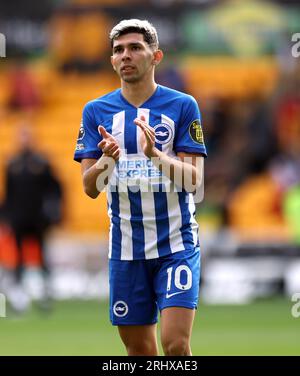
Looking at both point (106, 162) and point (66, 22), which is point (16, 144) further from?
point (106, 162)

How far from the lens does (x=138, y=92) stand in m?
6.86

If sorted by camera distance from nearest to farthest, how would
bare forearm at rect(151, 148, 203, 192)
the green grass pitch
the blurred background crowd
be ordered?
bare forearm at rect(151, 148, 203, 192) → the green grass pitch → the blurred background crowd

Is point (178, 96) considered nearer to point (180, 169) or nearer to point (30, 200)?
point (180, 169)

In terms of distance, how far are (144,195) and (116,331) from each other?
5319 millimetres

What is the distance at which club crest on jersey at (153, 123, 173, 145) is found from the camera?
22.2 ft

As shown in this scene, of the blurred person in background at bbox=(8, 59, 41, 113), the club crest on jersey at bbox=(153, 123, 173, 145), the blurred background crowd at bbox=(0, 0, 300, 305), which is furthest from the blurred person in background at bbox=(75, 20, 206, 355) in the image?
the blurred person in background at bbox=(8, 59, 41, 113)

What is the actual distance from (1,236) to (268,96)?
18.5ft

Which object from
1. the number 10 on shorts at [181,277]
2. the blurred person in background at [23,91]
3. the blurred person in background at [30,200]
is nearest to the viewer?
the number 10 on shorts at [181,277]

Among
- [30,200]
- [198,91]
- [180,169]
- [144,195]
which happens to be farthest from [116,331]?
[198,91]

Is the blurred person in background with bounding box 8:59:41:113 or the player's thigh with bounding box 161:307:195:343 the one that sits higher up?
the blurred person in background with bounding box 8:59:41:113

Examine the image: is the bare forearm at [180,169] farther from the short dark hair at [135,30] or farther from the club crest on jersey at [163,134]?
the short dark hair at [135,30]

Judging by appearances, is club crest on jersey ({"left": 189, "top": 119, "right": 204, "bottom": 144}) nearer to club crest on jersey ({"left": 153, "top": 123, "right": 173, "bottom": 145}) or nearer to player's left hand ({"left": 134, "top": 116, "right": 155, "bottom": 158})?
club crest on jersey ({"left": 153, "top": 123, "right": 173, "bottom": 145})

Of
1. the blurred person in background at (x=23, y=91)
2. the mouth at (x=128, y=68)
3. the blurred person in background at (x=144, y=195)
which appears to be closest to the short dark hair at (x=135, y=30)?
the blurred person in background at (x=144, y=195)

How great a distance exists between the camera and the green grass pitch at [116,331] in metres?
10.1
